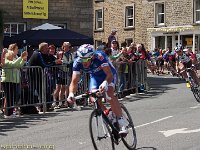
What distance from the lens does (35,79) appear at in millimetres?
13531

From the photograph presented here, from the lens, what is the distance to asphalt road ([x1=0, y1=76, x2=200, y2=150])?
8.95 meters

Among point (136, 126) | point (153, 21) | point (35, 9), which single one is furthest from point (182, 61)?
point (153, 21)

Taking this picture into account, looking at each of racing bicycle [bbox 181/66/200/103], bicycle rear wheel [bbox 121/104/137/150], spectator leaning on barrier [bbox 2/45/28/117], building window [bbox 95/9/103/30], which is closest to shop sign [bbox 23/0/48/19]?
racing bicycle [bbox 181/66/200/103]

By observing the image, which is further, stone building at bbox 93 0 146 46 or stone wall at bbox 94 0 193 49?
stone building at bbox 93 0 146 46

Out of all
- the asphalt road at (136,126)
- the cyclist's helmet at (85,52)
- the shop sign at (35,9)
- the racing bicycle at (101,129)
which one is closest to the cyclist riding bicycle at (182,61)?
the asphalt road at (136,126)

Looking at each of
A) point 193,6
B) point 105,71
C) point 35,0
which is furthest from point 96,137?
point 193,6

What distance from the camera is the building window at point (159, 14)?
43.3m

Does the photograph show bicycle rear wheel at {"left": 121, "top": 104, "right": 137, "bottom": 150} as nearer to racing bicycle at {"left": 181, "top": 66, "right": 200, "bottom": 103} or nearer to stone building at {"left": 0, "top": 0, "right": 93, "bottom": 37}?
racing bicycle at {"left": 181, "top": 66, "right": 200, "bottom": 103}

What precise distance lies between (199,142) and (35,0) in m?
17.9

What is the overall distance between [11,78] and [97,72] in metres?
5.13

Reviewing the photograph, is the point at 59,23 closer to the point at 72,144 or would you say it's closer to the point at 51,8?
the point at 51,8

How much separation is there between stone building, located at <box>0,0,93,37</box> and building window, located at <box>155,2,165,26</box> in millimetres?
17190

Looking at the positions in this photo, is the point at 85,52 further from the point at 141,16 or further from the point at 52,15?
the point at 141,16

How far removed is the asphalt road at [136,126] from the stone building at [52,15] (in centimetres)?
1161
